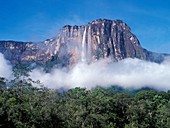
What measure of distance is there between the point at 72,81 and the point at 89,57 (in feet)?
67.3

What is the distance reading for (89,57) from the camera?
200 m

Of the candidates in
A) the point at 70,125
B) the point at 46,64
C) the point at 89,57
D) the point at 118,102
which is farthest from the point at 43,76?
the point at 70,125

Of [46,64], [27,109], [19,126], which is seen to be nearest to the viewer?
[19,126]

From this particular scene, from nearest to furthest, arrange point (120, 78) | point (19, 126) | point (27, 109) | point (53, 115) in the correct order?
point (19, 126) < point (27, 109) < point (53, 115) < point (120, 78)

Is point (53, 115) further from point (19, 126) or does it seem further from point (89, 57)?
point (89, 57)

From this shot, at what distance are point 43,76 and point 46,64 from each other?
48.9 ft

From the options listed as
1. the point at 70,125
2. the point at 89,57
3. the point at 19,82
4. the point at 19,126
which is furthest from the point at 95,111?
A: the point at 89,57

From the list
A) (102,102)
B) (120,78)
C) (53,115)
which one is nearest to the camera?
(53,115)

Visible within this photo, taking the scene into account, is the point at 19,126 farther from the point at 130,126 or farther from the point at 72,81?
the point at 72,81

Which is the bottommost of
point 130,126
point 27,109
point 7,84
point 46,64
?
point 130,126

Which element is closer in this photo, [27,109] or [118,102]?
[27,109]

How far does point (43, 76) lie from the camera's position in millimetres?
185250

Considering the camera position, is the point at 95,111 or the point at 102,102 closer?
the point at 95,111

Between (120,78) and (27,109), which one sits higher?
(120,78)
